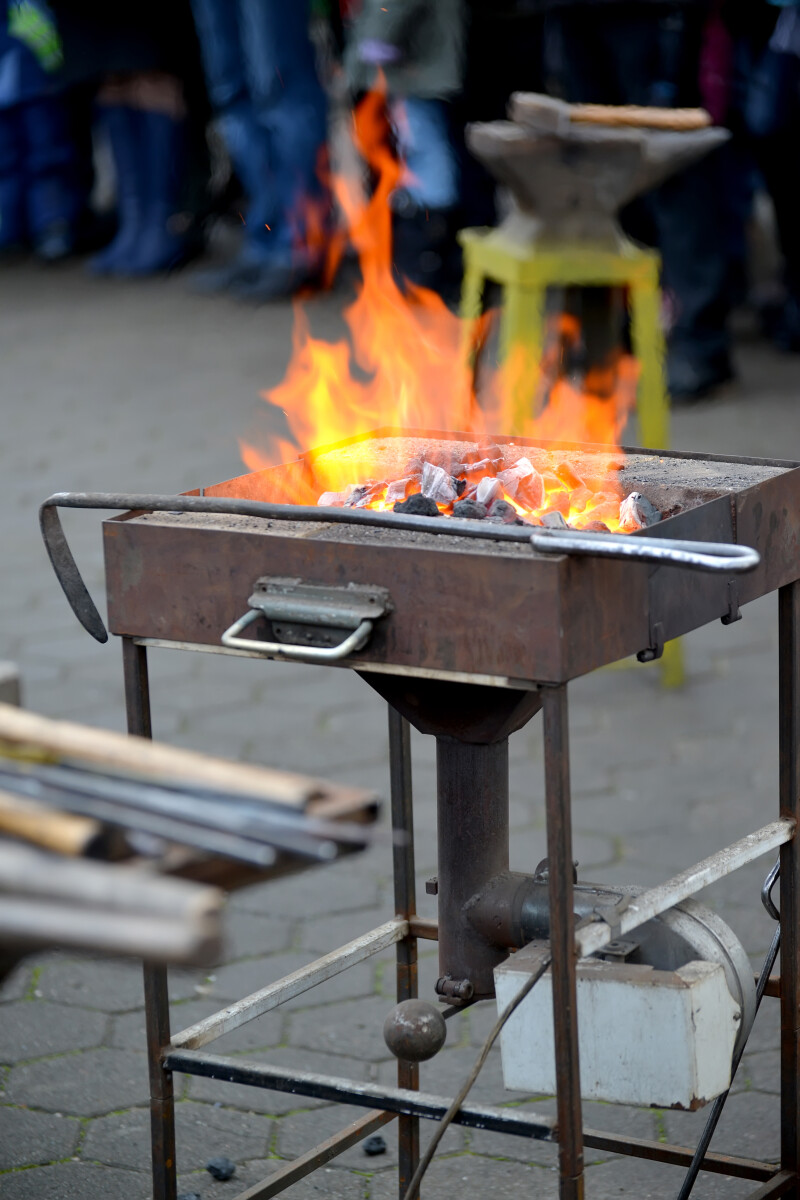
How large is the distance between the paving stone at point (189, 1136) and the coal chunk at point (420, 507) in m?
1.05

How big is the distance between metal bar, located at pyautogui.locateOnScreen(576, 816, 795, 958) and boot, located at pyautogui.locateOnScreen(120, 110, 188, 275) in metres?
7.26

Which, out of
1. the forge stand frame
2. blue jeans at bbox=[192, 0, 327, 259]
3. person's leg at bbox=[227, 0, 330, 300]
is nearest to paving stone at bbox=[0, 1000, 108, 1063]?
the forge stand frame

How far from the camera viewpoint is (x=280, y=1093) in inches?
105

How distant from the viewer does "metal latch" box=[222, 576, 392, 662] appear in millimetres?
1750

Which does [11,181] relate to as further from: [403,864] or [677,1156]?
[677,1156]

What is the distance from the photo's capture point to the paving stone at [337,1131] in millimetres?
2480

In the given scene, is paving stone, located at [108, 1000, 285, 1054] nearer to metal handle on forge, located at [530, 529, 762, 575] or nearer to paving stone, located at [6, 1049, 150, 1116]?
paving stone, located at [6, 1049, 150, 1116]

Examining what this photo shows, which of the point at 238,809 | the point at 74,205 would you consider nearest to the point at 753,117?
the point at 74,205

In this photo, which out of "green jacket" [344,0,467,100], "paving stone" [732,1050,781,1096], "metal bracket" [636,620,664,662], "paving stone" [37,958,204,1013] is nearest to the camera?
"metal bracket" [636,620,664,662]

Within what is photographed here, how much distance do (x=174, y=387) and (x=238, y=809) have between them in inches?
245

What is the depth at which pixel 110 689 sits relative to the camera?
4.23 m

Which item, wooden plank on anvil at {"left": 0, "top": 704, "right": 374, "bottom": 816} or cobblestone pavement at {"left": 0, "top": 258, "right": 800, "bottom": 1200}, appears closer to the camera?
wooden plank on anvil at {"left": 0, "top": 704, "right": 374, "bottom": 816}

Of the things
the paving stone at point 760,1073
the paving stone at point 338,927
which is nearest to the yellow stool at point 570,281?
the paving stone at point 338,927

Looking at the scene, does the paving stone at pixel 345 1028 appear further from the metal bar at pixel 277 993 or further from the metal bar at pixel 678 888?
the metal bar at pixel 678 888
